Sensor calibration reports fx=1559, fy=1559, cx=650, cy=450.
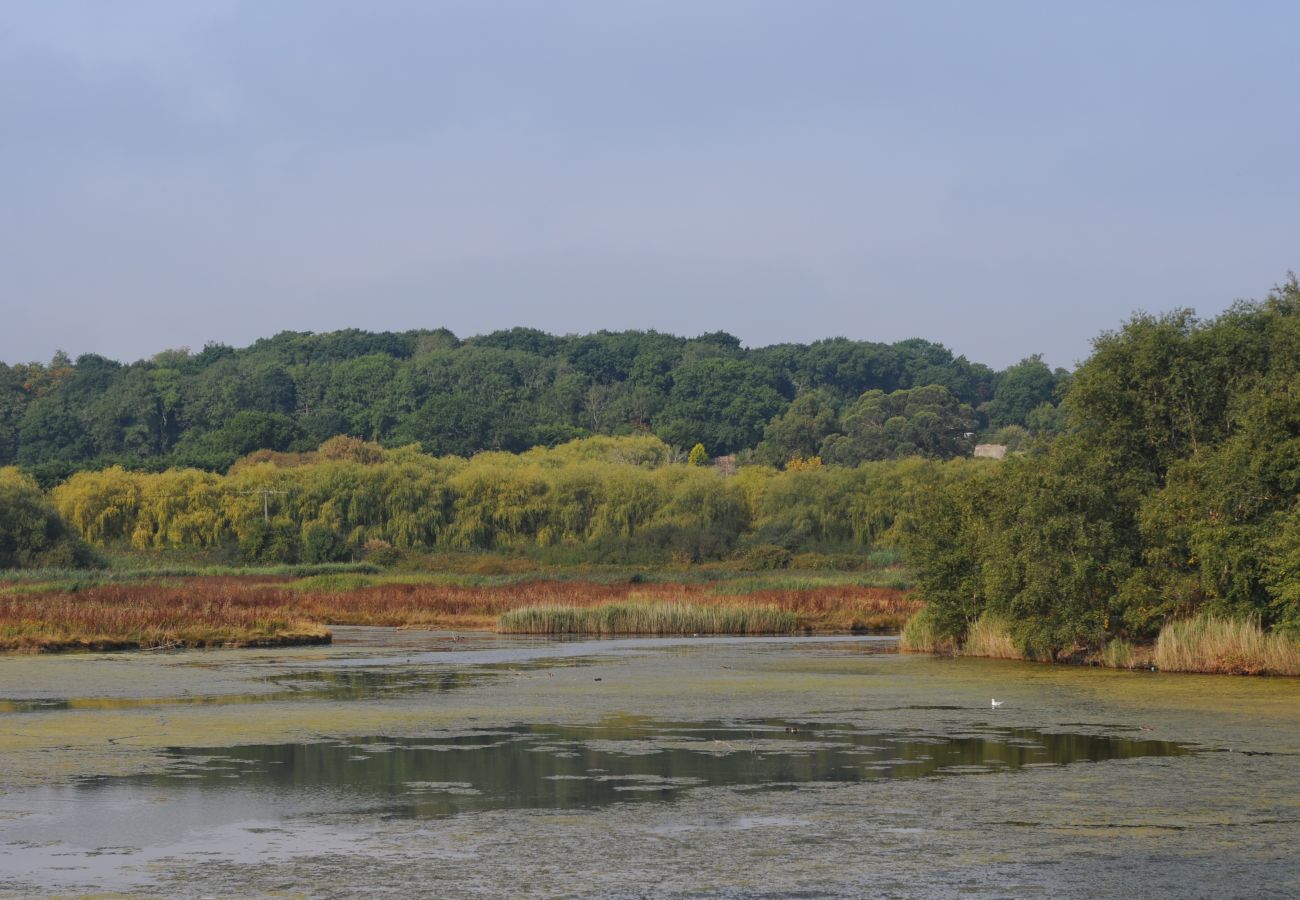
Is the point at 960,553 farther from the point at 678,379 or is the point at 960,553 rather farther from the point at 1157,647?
the point at 678,379

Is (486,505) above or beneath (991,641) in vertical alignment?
above

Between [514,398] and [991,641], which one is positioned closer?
[991,641]

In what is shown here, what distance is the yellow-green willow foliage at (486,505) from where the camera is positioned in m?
83.0

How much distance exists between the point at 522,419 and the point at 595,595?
79.5 meters

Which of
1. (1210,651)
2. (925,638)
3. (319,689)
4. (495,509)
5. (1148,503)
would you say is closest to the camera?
(319,689)

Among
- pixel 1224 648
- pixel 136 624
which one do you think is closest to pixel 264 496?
pixel 136 624

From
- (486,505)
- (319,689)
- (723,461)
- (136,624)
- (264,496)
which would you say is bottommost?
(319,689)

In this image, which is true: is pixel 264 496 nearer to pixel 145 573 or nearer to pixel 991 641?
pixel 145 573

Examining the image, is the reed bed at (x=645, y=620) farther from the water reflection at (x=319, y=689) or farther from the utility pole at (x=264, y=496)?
the utility pole at (x=264, y=496)

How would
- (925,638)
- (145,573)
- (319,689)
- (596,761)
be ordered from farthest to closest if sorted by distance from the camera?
1. (145,573)
2. (925,638)
3. (319,689)
4. (596,761)

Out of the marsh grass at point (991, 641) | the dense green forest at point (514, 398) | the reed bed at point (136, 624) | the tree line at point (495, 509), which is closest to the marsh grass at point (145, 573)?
the reed bed at point (136, 624)

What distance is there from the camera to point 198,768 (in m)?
16.4

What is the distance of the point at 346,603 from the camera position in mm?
52094

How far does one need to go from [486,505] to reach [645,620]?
142 ft
